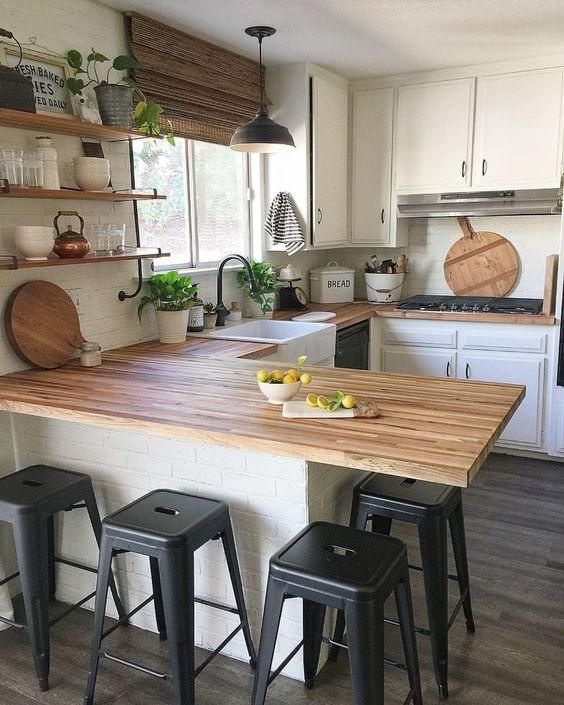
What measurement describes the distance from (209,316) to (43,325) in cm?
114

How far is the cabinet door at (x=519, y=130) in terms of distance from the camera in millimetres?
3859

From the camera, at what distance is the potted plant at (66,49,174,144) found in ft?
8.70

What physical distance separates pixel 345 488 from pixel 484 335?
7.09 feet

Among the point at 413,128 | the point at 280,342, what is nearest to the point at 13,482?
the point at 280,342

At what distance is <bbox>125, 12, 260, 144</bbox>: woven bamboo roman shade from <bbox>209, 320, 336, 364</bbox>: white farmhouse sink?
1.05m

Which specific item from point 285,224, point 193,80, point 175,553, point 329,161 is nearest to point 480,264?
point 329,161

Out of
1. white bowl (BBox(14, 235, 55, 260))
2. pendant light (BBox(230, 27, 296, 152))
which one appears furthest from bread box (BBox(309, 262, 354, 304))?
white bowl (BBox(14, 235, 55, 260))

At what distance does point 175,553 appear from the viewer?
1.83 meters

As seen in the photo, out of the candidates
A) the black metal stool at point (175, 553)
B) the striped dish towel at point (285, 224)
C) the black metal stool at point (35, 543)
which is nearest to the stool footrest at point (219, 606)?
the black metal stool at point (175, 553)

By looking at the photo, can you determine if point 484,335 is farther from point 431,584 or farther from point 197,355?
point 431,584

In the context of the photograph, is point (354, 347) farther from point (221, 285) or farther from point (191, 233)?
point (191, 233)

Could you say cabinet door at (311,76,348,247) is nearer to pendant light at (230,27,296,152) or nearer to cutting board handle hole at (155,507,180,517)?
pendant light at (230,27,296,152)

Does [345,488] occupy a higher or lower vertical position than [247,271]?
lower

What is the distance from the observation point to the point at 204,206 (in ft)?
12.3
